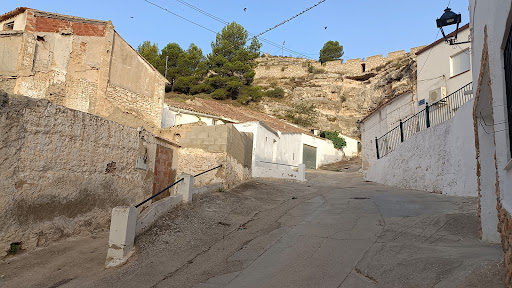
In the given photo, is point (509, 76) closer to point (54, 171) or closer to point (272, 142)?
point (54, 171)

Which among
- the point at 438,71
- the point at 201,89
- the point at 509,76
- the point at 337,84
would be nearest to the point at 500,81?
the point at 509,76

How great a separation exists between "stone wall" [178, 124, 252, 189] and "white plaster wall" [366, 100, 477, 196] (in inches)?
284

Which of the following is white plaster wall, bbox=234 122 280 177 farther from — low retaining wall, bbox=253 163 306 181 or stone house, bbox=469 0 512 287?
stone house, bbox=469 0 512 287

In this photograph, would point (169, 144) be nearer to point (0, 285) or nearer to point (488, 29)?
point (0, 285)

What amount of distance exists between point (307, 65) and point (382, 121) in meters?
34.2

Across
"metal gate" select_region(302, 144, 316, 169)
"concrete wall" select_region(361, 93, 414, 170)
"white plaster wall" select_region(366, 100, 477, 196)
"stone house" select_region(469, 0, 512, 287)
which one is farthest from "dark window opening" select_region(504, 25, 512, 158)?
"metal gate" select_region(302, 144, 316, 169)

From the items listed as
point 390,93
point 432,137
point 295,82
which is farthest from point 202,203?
point 295,82

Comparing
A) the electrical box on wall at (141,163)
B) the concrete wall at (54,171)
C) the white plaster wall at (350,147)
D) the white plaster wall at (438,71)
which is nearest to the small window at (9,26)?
the electrical box on wall at (141,163)

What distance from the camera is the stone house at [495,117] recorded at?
3961 mm

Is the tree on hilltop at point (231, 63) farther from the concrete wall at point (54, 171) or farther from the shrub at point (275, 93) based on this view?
the concrete wall at point (54, 171)

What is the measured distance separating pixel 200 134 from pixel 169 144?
145cm

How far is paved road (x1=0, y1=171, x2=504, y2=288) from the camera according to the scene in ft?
16.3

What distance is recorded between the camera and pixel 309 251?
21.6ft

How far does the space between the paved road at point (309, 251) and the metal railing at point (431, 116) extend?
476cm
